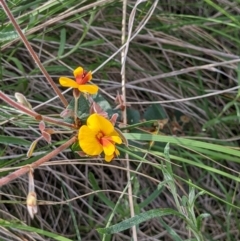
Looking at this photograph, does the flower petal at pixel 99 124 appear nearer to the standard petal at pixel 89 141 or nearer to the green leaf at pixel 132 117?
the standard petal at pixel 89 141

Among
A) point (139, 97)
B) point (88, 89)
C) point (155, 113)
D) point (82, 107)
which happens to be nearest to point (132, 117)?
point (155, 113)

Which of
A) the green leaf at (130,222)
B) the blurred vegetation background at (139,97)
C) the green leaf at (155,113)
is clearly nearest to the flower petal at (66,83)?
the green leaf at (130,222)

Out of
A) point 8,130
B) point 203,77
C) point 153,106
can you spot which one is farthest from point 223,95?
point 8,130

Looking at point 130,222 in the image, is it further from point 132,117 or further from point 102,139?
point 132,117

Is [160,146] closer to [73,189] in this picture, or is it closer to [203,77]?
[73,189]

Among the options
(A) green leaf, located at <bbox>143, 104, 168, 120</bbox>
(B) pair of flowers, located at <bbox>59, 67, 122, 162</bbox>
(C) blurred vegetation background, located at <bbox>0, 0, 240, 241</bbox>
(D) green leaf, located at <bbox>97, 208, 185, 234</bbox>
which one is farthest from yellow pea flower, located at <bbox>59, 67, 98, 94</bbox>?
(A) green leaf, located at <bbox>143, 104, 168, 120</bbox>

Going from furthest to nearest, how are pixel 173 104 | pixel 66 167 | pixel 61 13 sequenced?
pixel 173 104 → pixel 66 167 → pixel 61 13

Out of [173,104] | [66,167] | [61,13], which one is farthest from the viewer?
[173,104]

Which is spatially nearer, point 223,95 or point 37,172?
point 37,172
